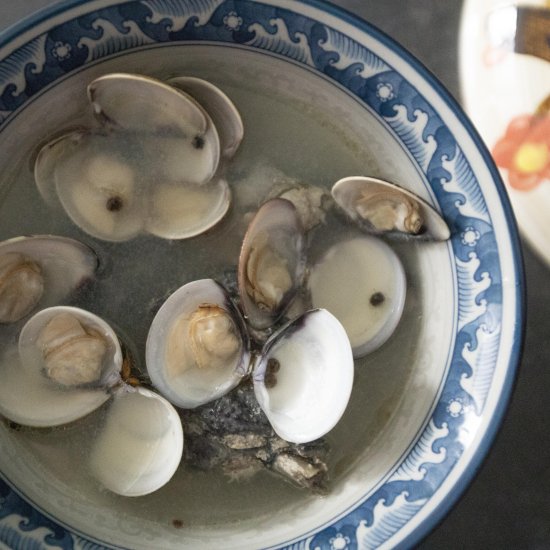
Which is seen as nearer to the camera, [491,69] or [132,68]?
[132,68]

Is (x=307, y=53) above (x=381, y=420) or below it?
above

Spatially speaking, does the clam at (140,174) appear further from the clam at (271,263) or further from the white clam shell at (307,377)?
the white clam shell at (307,377)

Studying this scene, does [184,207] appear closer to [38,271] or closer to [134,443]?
[38,271]

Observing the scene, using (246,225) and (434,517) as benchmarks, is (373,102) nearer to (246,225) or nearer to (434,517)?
(246,225)

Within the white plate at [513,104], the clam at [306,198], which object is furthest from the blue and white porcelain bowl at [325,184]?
the white plate at [513,104]

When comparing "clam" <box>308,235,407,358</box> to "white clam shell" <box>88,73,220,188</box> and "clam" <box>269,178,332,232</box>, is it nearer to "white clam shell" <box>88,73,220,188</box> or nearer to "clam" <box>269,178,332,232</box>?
"clam" <box>269,178,332,232</box>

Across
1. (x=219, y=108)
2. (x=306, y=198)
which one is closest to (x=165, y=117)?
(x=219, y=108)

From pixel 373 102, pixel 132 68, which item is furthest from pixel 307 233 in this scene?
pixel 132 68
